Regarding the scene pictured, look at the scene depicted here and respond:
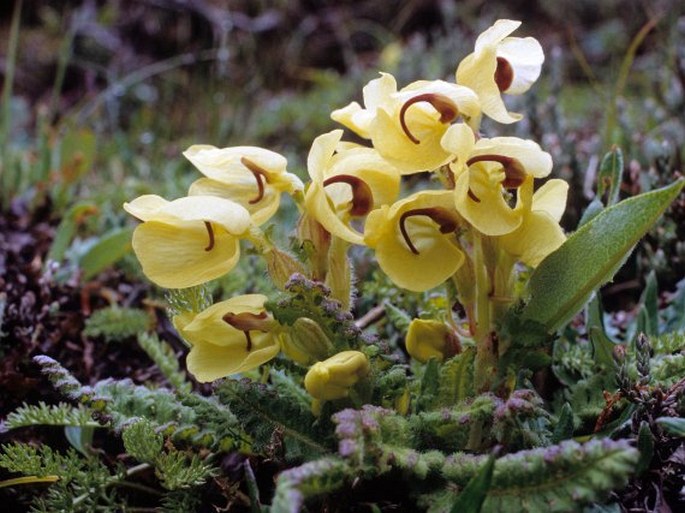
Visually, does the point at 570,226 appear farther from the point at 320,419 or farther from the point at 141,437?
the point at 141,437

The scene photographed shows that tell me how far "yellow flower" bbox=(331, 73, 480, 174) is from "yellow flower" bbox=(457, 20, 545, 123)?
0.04 m

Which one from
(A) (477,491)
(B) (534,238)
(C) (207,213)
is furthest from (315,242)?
(A) (477,491)

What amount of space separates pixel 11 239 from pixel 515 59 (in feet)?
4.43

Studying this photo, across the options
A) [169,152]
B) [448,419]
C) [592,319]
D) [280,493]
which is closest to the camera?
[280,493]

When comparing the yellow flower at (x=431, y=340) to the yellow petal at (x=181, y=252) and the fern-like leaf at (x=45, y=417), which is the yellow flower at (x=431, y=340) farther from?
the fern-like leaf at (x=45, y=417)

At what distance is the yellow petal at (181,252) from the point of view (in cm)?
87

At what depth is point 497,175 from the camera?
86 centimetres

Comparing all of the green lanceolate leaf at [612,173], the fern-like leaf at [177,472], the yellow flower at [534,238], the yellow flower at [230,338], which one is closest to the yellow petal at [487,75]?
the yellow flower at [534,238]

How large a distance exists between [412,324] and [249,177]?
26 cm

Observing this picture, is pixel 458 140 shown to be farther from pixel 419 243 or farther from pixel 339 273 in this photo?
pixel 339 273

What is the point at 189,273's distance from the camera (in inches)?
34.8

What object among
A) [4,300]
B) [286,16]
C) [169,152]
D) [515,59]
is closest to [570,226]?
[515,59]

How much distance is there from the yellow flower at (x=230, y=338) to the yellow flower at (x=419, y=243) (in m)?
0.15

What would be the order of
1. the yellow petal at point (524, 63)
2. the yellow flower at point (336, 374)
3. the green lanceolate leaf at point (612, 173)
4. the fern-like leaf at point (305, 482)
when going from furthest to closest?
the green lanceolate leaf at point (612, 173)
the yellow petal at point (524, 63)
the yellow flower at point (336, 374)
the fern-like leaf at point (305, 482)
